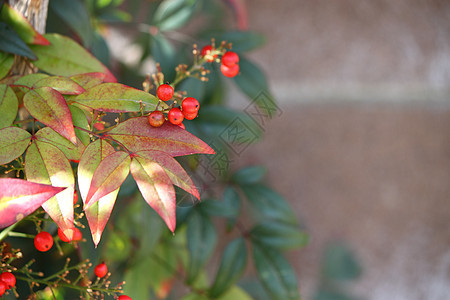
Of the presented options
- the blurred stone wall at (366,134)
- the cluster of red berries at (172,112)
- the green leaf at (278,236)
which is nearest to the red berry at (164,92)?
the cluster of red berries at (172,112)

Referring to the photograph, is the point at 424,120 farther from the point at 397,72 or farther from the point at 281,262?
the point at 281,262

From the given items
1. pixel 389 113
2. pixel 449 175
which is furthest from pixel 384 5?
pixel 449 175

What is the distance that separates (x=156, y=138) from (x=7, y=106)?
0.36ft

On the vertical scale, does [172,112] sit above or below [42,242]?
above

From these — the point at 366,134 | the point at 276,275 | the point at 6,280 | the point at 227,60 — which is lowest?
the point at 6,280

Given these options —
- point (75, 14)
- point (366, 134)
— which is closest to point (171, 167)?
point (75, 14)

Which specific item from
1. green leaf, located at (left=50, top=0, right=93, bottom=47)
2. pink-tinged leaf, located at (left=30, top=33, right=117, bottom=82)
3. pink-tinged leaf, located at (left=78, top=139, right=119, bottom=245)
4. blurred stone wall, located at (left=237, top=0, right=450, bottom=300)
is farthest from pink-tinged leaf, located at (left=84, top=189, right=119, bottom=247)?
blurred stone wall, located at (left=237, top=0, right=450, bottom=300)

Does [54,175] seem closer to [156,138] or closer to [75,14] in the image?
[156,138]

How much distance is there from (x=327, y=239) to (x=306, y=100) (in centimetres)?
28

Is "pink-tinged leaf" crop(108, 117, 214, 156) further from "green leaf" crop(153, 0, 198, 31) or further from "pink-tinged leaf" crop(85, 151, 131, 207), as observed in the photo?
"green leaf" crop(153, 0, 198, 31)

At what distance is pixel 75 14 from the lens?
18.2 inches

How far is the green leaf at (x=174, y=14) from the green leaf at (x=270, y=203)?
254 millimetres

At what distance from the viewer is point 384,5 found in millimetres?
807

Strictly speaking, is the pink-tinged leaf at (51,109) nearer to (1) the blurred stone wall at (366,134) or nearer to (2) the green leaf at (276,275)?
(2) the green leaf at (276,275)
